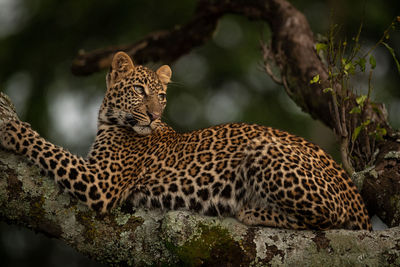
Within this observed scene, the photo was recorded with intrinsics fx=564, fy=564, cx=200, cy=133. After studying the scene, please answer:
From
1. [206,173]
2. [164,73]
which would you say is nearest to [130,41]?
[164,73]

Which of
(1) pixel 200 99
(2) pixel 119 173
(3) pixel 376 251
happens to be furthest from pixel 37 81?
(3) pixel 376 251

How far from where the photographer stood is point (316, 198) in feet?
18.9

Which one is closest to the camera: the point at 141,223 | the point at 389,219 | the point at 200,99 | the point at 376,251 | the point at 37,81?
the point at 376,251

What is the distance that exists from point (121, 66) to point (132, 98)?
0.64m

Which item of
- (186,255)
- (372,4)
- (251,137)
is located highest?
(372,4)

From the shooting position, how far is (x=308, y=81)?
26.3 feet

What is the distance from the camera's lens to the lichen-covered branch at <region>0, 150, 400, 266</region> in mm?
5242

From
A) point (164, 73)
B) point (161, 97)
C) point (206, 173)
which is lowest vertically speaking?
point (206, 173)

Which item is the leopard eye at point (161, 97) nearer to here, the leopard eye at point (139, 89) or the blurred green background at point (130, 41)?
the leopard eye at point (139, 89)

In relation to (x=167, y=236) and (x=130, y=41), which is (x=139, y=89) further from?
(x=130, y=41)

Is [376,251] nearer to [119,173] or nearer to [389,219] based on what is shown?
[389,219]

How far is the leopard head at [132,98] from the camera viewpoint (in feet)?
24.0

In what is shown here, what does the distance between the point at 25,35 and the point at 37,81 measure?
5.00 feet

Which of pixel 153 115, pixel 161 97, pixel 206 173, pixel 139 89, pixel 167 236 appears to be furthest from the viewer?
pixel 161 97
